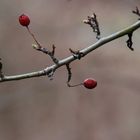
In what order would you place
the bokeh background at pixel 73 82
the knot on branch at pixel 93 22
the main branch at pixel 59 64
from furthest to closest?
the bokeh background at pixel 73 82
the knot on branch at pixel 93 22
the main branch at pixel 59 64

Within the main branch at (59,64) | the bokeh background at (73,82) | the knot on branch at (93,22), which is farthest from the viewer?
the bokeh background at (73,82)

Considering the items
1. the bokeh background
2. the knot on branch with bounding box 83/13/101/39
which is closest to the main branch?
the knot on branch with bounding box 83/13/101/39

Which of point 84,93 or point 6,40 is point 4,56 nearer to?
point 6,40

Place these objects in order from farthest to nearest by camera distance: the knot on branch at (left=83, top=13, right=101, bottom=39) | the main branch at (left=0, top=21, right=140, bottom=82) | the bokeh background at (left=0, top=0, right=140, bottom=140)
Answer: the bokeh background at (left=0, top=0, right=140, bottom=140), the knot on branch at (left=83, top=13, right=101, bottom=39), the main branch at (left=0, top=21, right=140, bottom=82)

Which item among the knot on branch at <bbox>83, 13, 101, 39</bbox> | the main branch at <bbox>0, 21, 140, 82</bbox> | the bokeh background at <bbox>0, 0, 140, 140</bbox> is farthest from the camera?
the bokeh background at <bbox>0, 0, 140, 140</bbox>

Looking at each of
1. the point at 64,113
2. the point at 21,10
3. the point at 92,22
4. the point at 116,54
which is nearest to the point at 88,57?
the point at 116,54

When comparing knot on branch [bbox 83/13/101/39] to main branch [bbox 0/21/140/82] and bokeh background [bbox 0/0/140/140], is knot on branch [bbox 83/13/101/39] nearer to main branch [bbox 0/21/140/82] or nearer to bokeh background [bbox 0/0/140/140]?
main branch [bbox 0/21/140/82]

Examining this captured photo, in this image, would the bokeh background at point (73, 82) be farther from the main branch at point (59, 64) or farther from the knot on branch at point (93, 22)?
the main branch at point (59, 64)

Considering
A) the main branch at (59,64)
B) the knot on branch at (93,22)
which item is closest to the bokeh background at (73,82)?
the knot on branch at (93,22)

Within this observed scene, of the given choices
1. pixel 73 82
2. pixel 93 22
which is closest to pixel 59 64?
pixel 93 22
